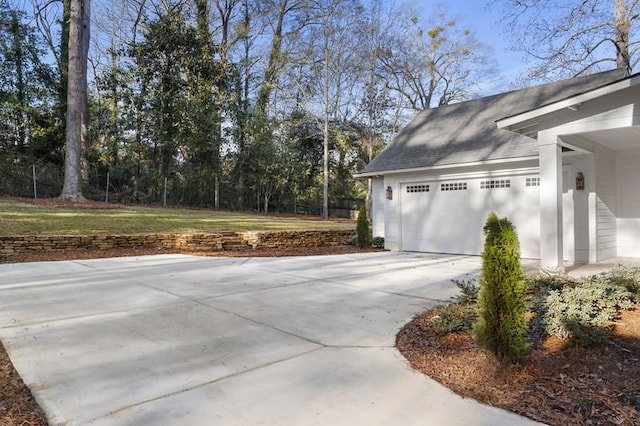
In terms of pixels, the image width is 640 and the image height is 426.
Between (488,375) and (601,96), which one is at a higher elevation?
(601,96)

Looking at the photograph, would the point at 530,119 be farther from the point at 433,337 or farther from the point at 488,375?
the point at 488,375

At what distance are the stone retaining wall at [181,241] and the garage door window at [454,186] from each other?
4.09m

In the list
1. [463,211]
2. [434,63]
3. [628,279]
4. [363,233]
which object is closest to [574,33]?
[463,211]

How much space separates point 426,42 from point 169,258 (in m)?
24.3

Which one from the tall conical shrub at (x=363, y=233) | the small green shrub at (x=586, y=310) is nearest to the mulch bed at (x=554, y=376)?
the small green shrub at (x=586, y=310)

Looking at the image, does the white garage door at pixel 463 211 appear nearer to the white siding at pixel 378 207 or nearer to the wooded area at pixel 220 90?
the white siding at pixel 378 207

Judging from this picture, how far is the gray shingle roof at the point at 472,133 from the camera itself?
991cm

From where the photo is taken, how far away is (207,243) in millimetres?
11445

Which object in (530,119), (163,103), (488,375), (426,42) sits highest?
(426,42)

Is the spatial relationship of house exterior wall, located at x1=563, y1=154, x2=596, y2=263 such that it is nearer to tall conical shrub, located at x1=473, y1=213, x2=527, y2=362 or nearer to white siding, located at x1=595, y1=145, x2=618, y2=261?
white siding, located at x1=595, y1=145, x2=618, y2=261

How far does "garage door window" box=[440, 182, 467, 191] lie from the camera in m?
10.5

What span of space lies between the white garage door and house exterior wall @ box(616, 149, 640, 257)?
1682 millimetres

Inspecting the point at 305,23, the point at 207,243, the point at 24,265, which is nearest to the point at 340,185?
the point at 305,23

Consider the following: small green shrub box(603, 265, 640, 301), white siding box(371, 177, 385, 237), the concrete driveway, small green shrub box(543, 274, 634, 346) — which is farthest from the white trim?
small green shrub box(543, 274, 634, 346)
